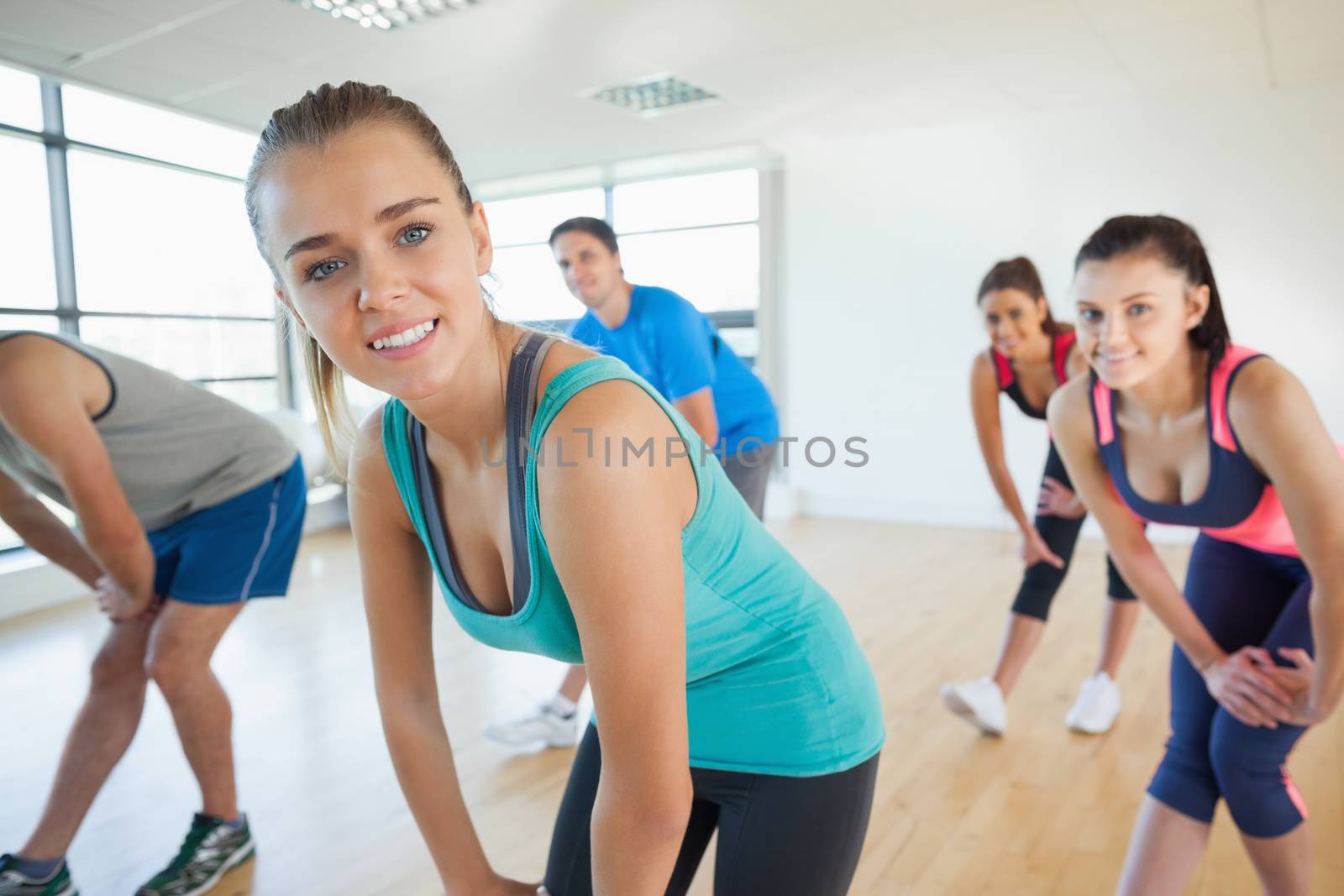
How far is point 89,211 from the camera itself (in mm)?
4973

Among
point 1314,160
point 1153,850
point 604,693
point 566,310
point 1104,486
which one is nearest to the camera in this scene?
point 604,693

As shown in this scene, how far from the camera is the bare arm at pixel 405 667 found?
1.00m

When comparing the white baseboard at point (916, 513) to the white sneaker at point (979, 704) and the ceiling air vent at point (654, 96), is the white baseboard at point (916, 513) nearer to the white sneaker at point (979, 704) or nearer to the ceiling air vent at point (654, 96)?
the ceiling air vent at point (654, 96)

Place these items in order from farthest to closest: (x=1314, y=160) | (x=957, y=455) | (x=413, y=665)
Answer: (x=957, y=455), (x=1314, y=160), (x=413, y=665)

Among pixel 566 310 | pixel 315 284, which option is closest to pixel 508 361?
pixel 315 284

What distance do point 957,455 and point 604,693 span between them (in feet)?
17.7

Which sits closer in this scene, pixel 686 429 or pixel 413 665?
pixel 686 429

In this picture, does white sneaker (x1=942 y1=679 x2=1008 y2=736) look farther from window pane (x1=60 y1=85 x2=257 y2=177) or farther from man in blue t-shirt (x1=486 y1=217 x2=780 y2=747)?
window pane (x1=60 y1=85 x2=257 y2=177)

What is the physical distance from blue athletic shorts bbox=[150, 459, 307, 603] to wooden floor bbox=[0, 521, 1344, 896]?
2.09ft

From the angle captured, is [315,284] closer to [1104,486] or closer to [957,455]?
[1104,486]

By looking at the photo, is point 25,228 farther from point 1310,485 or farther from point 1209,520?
point 1310,485

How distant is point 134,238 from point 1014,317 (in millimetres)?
4938

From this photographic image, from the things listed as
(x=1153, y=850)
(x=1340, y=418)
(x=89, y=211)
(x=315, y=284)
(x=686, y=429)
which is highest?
(x=89, y=211)

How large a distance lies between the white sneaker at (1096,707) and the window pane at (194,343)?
15.3ft
